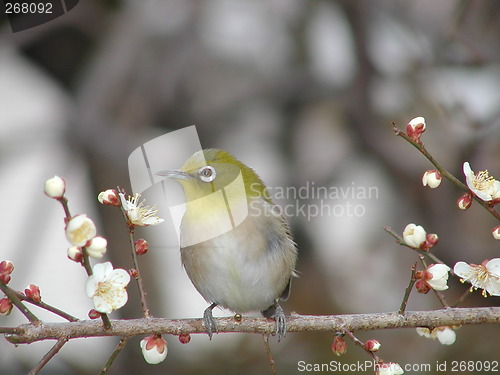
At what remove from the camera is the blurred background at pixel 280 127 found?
621cm

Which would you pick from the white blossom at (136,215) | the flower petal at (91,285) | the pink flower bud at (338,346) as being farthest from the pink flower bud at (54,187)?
the pink flower bud at (338,346)

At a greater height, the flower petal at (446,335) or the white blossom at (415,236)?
the white blossom at (415,236)

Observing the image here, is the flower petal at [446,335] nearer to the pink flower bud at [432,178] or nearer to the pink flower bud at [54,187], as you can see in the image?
the pink flower bud at [432,178]

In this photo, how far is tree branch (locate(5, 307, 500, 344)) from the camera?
2.81 metres

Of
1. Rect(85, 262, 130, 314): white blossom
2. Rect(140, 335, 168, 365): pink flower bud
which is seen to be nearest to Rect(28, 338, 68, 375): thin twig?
Rect(85, 262, 130, 314): white blossom

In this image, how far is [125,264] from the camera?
6.74m

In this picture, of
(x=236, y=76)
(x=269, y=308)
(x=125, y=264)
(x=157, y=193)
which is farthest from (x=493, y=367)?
(x=236, y=76)

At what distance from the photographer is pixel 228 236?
4.02m

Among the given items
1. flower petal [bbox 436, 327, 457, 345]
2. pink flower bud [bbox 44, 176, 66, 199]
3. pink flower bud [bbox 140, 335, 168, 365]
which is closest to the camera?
pink flower bud [bbox 44, 176, 66, 199]

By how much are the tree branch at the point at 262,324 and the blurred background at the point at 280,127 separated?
2.68 m

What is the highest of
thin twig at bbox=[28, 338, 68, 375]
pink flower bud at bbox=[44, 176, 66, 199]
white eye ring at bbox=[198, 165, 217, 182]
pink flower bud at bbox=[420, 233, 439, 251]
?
pink flower bud at bbox=[44, 176, 66, 199]

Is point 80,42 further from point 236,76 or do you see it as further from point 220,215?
point 220,215

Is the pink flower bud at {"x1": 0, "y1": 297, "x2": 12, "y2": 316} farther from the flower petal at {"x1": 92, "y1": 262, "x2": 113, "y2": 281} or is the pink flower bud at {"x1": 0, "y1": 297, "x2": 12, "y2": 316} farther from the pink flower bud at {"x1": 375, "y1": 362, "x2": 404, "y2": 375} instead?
the pink flower bud at {"x1": 375, "y1": 362, "x2": 404, "y2": 375}

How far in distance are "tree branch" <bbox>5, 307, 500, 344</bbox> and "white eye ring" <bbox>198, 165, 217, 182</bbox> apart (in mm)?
1003
